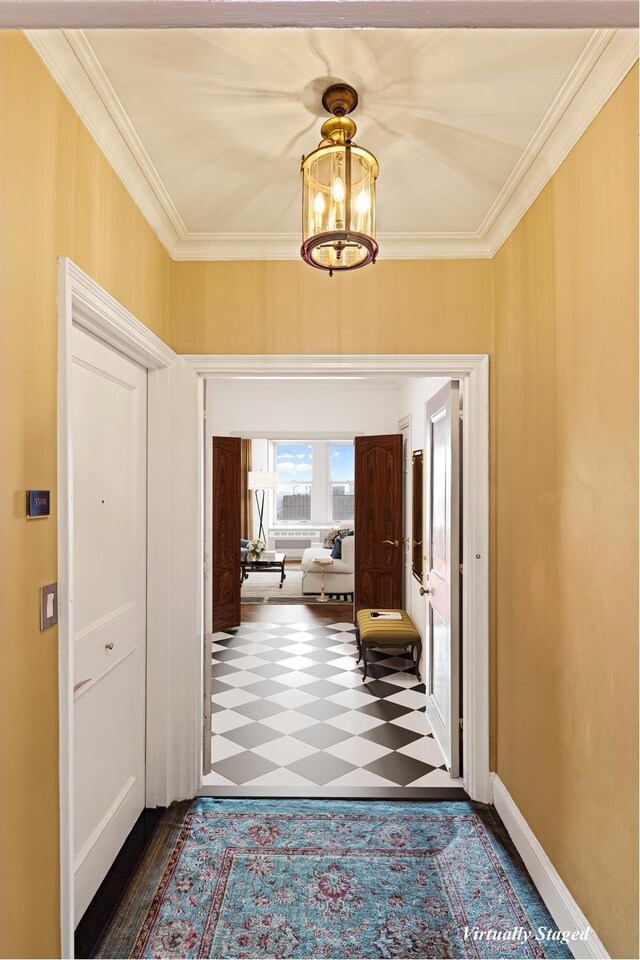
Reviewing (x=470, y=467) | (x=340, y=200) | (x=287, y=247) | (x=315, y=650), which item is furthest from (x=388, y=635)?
(x=340, y=200)

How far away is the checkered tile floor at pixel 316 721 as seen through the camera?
292 centimetres

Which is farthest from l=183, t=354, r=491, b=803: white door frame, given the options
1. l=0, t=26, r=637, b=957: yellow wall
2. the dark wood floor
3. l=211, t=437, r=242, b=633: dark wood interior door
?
the dark wood floor

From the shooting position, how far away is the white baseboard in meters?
1.67

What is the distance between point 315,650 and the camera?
16.8 feet

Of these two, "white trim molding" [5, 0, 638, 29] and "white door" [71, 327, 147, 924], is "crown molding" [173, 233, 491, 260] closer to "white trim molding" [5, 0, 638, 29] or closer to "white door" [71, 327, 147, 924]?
"white door" [71, 327, 147, 924]

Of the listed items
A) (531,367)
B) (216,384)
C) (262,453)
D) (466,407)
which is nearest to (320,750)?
(466,407)

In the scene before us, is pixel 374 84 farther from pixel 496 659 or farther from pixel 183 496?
pixel 496 659

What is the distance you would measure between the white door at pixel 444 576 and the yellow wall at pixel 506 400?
245 millimetres

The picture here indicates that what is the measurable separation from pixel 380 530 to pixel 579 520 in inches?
158

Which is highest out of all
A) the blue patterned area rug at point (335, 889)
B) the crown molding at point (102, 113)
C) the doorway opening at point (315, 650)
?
the crown molding at point (102, 113)

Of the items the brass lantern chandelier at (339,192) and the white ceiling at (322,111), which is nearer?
the white ceiling at (322,111)

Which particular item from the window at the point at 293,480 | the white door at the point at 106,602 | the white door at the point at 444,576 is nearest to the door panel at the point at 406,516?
the white door at the point at 444,576

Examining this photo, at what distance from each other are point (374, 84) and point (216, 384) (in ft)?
20.0

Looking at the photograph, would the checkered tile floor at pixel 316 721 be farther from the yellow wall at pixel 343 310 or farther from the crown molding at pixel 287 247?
the crown molding at pixel 287 247
